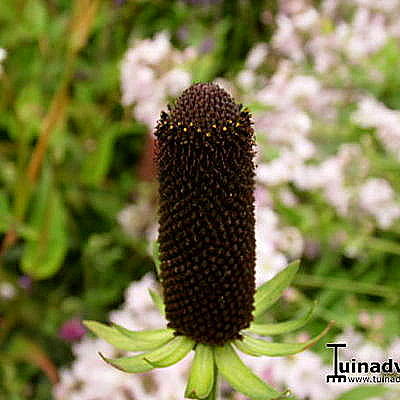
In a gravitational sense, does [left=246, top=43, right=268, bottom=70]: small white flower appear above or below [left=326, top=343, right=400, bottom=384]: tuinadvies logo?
above

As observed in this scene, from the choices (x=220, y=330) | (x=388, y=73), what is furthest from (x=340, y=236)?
(x=220, y=330)

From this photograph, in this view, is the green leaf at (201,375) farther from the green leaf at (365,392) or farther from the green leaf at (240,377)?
the green leaf at (365,392)

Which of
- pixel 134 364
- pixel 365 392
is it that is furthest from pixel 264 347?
pixel 365 392

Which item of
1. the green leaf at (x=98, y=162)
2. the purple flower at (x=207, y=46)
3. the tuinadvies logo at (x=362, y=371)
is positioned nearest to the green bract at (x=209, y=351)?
the tuinadvies logo at (x=362, y=371)

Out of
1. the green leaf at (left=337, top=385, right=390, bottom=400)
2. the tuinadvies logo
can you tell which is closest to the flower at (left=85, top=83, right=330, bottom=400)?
the green leaf at (left=337, top=385, right=390, bottom=400)

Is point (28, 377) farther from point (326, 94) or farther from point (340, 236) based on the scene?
point (326, 94)

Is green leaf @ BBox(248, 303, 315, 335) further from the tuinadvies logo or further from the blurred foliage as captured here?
the blurred foliage

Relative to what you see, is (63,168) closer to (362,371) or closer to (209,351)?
(362,371)
